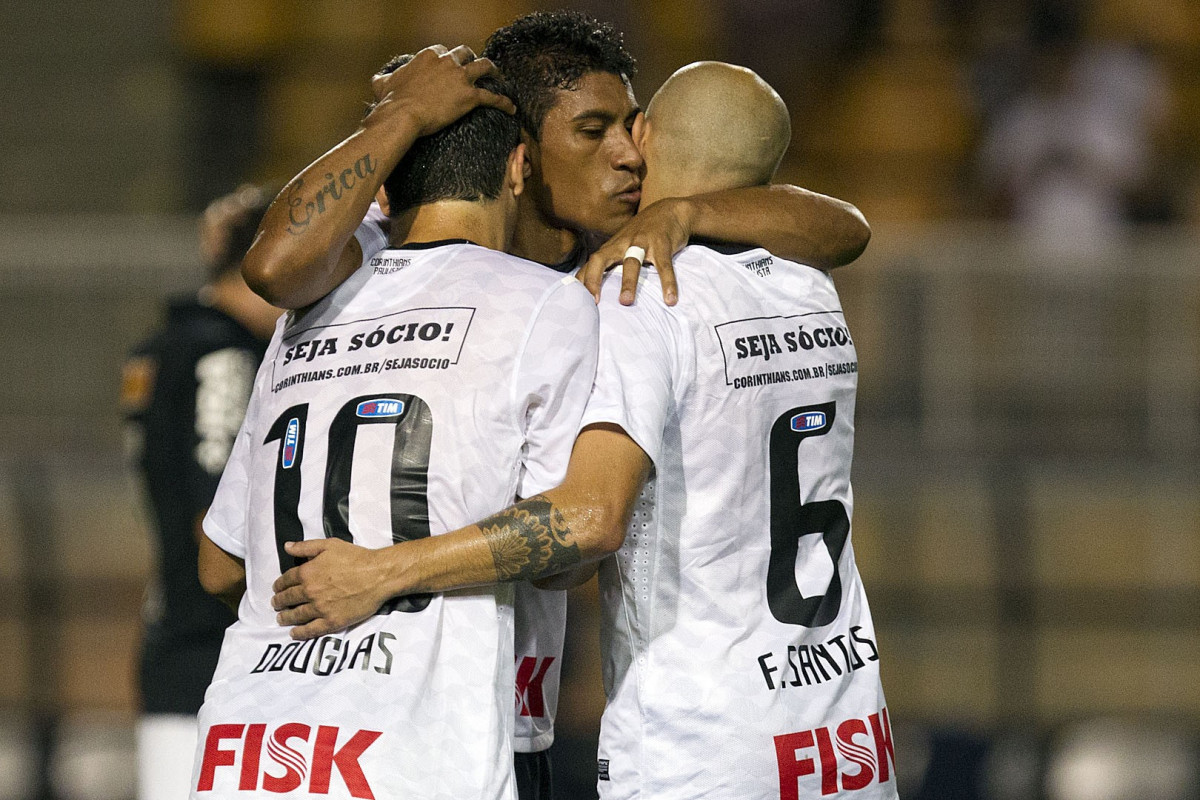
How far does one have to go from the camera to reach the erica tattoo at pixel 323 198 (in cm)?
279

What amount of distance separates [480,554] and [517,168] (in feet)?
2.72

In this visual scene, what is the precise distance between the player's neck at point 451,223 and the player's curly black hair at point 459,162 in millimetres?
15

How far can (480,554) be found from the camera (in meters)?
2.68

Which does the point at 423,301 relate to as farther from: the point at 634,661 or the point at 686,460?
the point at 634,661

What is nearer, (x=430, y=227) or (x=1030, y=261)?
(x=430, y=227)

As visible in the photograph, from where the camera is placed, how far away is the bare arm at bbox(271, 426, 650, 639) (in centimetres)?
268

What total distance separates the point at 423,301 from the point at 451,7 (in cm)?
718

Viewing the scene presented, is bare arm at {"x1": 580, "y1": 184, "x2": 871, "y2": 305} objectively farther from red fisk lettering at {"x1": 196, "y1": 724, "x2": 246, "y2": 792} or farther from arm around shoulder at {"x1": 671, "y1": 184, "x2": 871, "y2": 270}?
red fisk lettering at {"x1": 196, "y1": 724, "x2": 246, "y2": 792}

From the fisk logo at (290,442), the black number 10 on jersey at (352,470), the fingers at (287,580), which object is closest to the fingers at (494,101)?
the black number 10 on jersey at (352,470)

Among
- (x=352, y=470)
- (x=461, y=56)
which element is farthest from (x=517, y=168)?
(x=352, y=470)

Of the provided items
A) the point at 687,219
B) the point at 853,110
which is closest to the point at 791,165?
the point at 853,110

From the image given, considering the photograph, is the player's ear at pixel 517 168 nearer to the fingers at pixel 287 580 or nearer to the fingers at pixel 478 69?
the fingers at pixel 478 69

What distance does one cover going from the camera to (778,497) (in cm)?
308

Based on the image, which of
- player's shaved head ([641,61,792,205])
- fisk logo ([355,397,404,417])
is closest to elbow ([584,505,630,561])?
fisk logo ([355,397,404,417])
